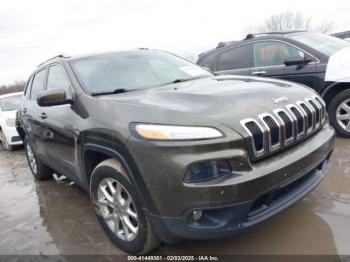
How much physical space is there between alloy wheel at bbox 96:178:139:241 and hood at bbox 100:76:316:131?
706mm

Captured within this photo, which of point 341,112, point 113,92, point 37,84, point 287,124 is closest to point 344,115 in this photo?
point 341,112

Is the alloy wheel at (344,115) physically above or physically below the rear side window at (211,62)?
below

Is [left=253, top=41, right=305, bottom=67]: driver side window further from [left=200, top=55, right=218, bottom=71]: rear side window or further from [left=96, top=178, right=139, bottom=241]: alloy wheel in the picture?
[left=96, top=178, right=139, bottom=241]: alloy wheel

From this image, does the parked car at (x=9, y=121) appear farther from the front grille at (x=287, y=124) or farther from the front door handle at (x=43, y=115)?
the front grille at (x=287, y=124)

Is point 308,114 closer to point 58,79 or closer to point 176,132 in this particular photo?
point 176,132

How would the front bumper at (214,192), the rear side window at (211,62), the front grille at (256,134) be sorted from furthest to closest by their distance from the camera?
the rear side window at (211,62), the front grille at (256,134), the front bumper at (214,192)

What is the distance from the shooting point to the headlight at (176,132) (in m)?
2.44

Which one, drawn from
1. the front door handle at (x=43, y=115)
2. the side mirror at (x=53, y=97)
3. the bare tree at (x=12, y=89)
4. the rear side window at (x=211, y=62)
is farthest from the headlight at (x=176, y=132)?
the bare tree at (x=12, y=89)

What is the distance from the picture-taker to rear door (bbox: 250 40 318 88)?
18.5 ft

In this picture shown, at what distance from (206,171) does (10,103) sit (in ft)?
28.2

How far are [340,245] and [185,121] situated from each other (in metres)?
1.57

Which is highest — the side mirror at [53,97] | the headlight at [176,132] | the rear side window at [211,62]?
the side mirror at [53,97]

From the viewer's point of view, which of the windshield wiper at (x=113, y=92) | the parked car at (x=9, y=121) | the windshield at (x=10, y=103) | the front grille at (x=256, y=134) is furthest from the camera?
the windshield at (x=10, y=103)

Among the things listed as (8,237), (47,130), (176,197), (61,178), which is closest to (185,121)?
(176,197)
